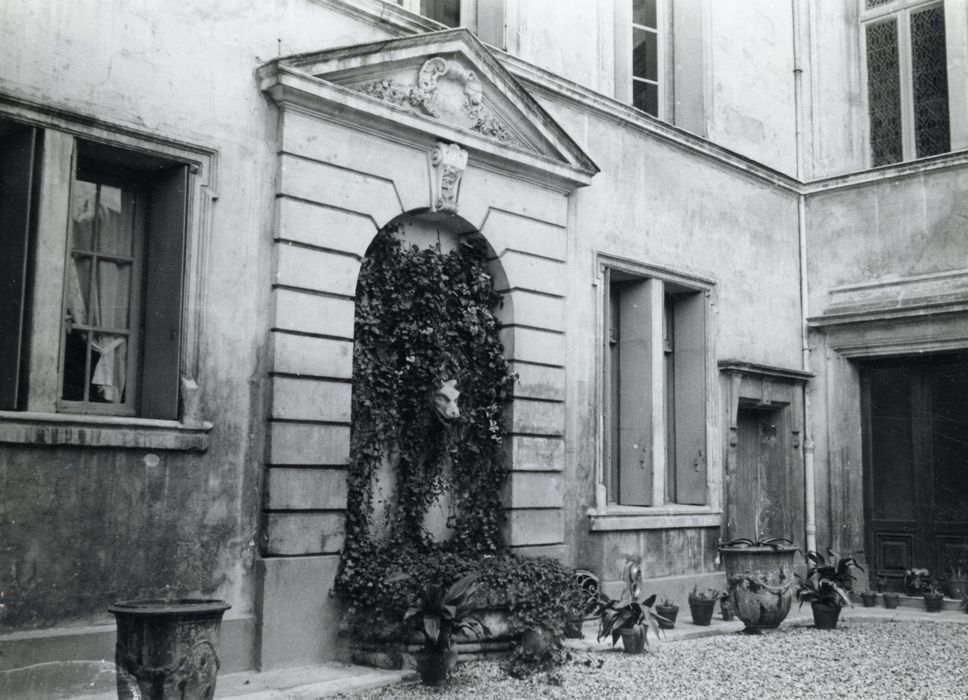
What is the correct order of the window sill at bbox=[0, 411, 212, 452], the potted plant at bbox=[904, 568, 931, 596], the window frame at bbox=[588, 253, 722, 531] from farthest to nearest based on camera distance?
the potted plant at bbox=[904, 568, 931, 596]
the window frame at bbox=[588, 253, 722, 531]
the window sill at bbox=[0, 411, 212, 452]

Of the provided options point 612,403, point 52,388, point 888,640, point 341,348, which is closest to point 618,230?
point 612,403

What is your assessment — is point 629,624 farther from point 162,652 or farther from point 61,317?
point 61,317

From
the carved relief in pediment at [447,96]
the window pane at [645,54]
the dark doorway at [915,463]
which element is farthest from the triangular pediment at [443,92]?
the dark doorway at [915,463]

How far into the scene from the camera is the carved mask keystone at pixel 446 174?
361 inches

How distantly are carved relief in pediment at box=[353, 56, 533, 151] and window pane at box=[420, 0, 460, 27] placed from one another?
116 cm

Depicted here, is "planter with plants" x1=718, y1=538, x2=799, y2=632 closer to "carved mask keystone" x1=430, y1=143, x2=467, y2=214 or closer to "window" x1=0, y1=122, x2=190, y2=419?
"carved mask keystone" x1=430, y1=143, x2=467, y2=214

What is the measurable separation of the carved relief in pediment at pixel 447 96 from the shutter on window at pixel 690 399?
3.58 m

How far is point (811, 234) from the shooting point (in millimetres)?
13891

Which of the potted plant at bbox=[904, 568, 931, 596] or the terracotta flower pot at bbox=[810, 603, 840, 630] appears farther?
the potted plant at bbox=[904, 568, 931, 596]

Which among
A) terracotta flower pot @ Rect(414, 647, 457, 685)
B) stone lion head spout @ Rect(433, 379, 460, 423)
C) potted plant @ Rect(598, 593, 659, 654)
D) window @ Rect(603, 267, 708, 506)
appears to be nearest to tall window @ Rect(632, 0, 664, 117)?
window @ Rect(603, 267, 708, 506)

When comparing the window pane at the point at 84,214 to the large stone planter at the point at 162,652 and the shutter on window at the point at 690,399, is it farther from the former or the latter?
the shutter on window at the point at 690,399

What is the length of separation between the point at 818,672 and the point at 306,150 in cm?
580

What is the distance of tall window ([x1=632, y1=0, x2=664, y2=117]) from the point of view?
12.3m

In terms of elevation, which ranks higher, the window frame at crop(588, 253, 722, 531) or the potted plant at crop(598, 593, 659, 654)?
the window frame at crop(588, 253, 722, 531)
